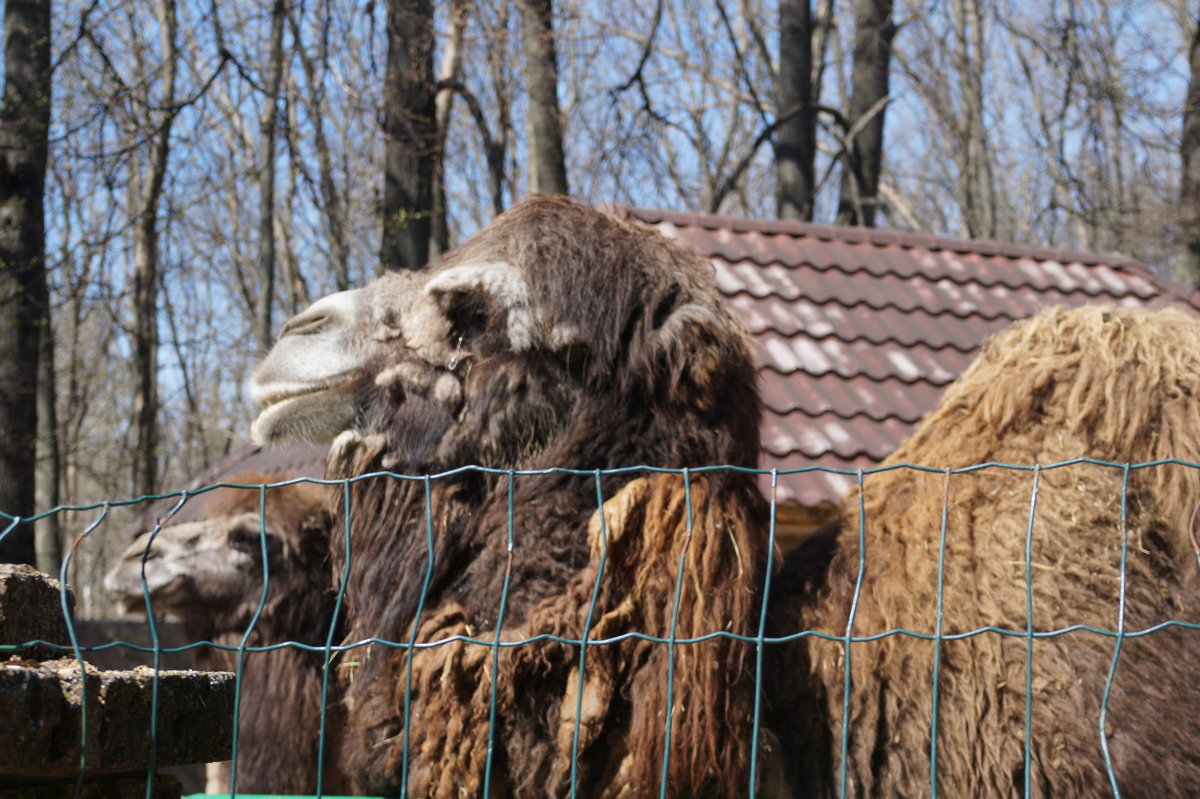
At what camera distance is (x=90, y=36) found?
9.23m

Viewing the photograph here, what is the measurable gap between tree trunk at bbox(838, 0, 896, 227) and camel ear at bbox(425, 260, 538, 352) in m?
11.0

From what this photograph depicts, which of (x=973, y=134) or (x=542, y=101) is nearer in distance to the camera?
(x=542, y=101)

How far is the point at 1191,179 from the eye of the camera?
47.7 feet

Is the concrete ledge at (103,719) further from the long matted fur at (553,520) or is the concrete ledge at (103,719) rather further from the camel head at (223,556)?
the camel head at (223,556)

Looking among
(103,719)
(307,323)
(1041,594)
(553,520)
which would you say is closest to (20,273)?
(307,323)

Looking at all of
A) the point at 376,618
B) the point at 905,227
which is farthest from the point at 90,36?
the point at 905,227

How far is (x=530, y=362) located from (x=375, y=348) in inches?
16.2

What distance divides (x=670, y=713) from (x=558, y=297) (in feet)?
3.68

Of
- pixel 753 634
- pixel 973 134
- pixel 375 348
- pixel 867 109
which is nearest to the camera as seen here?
pixel 753 634

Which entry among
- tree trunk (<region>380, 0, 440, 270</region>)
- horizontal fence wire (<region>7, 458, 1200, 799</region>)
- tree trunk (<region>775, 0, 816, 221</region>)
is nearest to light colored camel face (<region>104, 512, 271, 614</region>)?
horizontal fence wire (<region>7, 458, 1200, 799</region>)

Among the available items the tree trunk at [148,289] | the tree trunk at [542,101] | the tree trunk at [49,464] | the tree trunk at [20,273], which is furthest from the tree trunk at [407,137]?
the tree trunk at [148,289]

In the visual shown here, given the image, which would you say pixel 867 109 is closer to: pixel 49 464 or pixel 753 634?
pixel 49 464

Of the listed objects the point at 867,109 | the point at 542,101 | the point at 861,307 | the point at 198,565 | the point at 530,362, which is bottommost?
the point at 198,565

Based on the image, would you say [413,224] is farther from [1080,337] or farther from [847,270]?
[1080,337]
